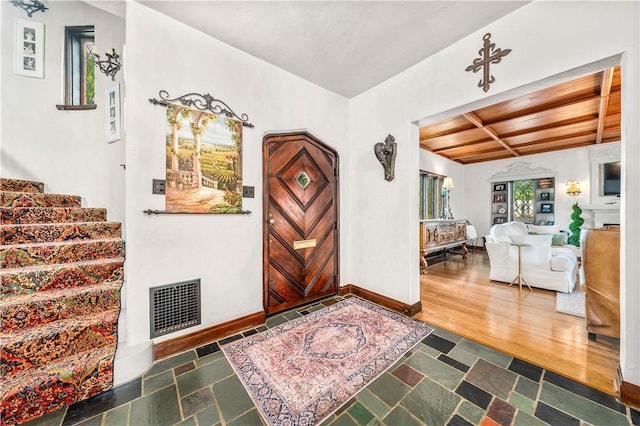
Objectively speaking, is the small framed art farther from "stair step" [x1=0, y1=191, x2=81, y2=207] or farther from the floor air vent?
"stair step" [x1=0, y1=191, x2=81, y2=207]

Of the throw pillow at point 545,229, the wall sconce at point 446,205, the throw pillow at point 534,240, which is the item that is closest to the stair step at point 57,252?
the throw pillow at point 534,240

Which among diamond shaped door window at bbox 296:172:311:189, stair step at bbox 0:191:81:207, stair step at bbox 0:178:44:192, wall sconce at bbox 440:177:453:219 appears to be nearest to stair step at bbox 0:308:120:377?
stair step at bbox 0:191:81:207

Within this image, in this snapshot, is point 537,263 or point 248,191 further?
point 537,263

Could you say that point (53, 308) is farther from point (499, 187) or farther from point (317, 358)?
point (499, 187)

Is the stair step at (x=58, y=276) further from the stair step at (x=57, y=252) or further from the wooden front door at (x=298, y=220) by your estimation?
the wooden front door at (x=298, y=220)

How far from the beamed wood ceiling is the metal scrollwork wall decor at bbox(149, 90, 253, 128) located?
318 centimetres

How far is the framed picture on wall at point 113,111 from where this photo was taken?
2.73 m

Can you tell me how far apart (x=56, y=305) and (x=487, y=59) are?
159 inches

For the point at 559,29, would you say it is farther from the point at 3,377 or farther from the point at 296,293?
the point at 3,377

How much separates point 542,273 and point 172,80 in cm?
525

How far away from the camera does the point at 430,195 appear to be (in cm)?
619

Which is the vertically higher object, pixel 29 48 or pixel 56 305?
pixel 29 48

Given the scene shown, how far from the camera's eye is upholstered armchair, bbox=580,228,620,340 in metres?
1.91

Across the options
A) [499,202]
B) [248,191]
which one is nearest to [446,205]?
[499,202]
